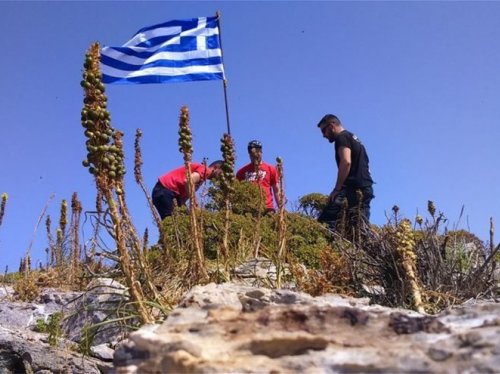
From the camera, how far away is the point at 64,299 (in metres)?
6.05

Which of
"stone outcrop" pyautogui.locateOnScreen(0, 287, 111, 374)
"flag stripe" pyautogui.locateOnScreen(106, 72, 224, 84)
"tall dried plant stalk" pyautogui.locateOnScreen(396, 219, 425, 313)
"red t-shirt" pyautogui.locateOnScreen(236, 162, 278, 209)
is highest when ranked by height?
"flag stripe" pyautogui.locateOnScreen(106, 72, 224, 84)

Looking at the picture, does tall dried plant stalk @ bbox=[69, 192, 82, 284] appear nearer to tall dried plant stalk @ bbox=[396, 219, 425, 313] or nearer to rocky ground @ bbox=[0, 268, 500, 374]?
tall dried plant stalk @ bbox=[396, 219, 425, 313]

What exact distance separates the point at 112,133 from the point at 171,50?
227 inches

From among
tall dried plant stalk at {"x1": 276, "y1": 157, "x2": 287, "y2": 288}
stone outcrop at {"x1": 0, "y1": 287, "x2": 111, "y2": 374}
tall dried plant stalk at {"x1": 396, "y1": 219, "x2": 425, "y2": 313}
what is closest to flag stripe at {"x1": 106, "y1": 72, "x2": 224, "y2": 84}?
stone outcrop at {"x1": 0, "y1": 287, "x2": 111, "y2": 374}

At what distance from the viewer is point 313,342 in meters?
1.52

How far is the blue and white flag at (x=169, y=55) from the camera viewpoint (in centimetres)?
788

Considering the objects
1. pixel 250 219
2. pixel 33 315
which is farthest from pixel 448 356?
pixel 250 219

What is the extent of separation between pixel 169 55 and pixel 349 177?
3.15 m

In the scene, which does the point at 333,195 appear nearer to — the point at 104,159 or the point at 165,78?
the point at 165,78

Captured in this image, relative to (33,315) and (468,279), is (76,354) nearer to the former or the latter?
(33,315)

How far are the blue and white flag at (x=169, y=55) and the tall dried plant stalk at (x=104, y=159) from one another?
4.53m

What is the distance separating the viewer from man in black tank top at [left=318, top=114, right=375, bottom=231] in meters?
7.54

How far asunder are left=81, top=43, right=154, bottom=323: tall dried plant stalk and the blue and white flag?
453cm

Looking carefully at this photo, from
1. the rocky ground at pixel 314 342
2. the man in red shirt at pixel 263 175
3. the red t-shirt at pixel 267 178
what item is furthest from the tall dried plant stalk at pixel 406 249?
the red t-shirt at pixel 267 178
